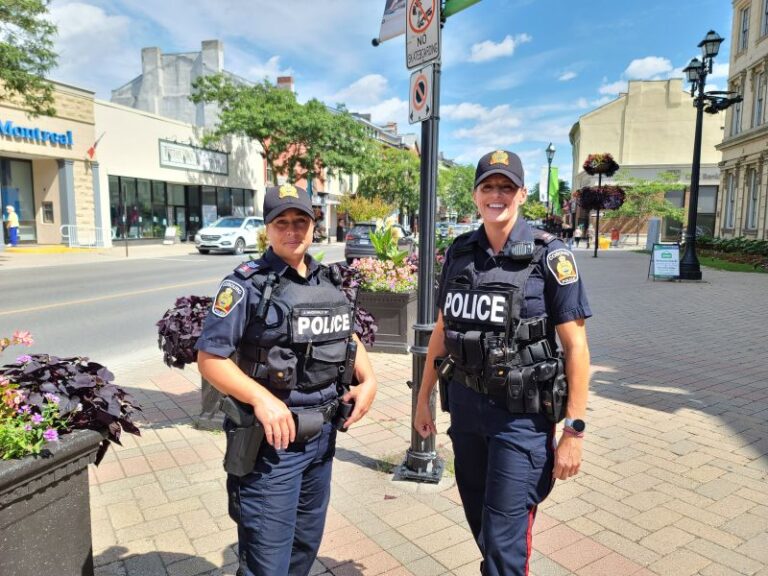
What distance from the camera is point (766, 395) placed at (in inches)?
212

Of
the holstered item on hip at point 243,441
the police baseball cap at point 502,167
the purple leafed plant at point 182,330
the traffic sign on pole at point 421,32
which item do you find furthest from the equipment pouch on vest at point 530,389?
the purple leafed plant at point 182,330

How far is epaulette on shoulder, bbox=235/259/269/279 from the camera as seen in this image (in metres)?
2.06

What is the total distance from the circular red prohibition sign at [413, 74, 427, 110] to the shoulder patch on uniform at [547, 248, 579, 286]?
5.76 ft

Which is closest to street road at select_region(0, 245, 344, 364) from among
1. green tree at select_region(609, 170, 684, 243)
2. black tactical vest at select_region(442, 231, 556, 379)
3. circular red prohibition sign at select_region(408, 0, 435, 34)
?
circular red prohibition sign at select_region(408, 0, 435, 34)

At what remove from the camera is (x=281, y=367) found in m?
2.01

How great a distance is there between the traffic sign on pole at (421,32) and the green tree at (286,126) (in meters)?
27.3

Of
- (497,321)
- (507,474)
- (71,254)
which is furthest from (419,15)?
(71,254)

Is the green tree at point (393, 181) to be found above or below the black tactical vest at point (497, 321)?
above

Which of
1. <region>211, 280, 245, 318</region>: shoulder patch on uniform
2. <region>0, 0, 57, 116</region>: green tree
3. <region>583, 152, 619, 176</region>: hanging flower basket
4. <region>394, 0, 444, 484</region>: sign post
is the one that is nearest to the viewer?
<region>211, 280, 245, 318</region>: shoulder patch on uniform

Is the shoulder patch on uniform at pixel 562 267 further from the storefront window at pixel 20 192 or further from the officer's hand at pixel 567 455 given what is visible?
the storefront window at pixel 20 192

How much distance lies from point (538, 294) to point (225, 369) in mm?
1188

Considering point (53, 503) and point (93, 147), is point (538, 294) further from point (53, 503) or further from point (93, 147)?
point (93, 147)

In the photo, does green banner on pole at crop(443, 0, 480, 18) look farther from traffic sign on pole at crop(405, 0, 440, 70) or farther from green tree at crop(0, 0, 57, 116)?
green tree at crop(0, 0, 57, 116)

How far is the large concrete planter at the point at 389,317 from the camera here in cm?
712
